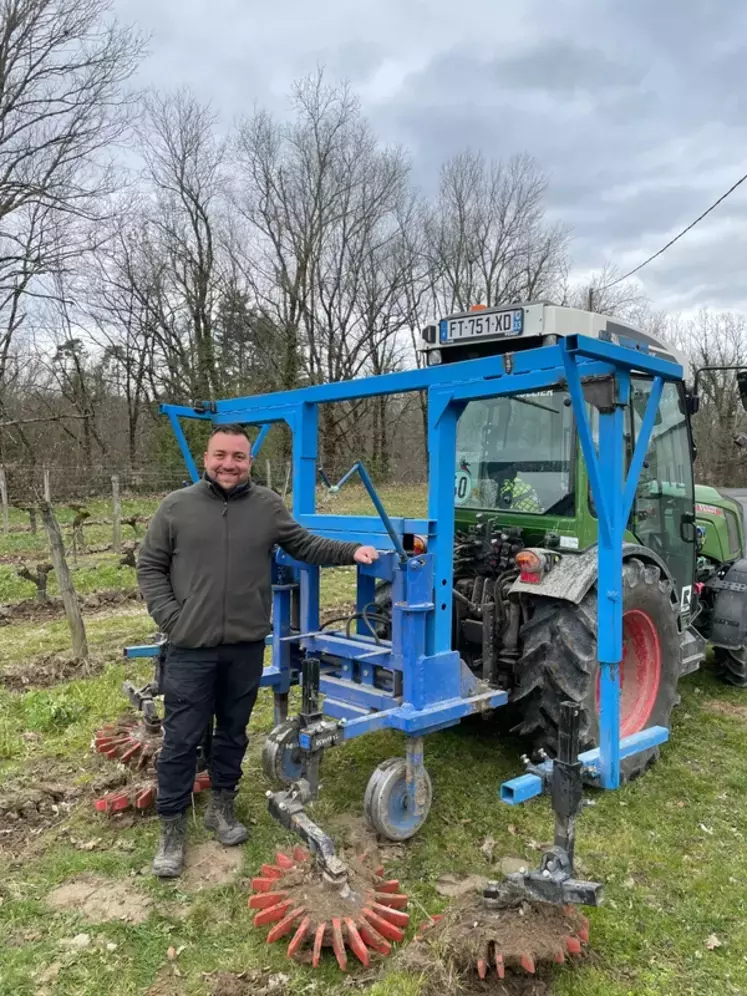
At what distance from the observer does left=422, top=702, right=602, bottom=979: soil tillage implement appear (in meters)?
2.45

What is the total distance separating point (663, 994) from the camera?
8.05 ft

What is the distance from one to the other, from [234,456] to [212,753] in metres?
1.34

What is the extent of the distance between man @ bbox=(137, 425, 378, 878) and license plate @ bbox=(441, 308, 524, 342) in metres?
1.55

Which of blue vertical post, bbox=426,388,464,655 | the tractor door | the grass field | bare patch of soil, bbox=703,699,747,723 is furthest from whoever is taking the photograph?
bare patch of soil, bbox=703,699,747,723

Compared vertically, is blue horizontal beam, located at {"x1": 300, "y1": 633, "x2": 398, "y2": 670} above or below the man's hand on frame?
below

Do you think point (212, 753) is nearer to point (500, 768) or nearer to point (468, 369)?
point (500, 768)

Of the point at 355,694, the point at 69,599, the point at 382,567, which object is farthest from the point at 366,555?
the point at 69,599

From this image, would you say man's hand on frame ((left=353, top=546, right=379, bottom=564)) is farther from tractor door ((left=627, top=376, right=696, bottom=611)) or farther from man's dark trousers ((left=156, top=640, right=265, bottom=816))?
tractor door ((left=627, top=376, right=696, bottom=611))

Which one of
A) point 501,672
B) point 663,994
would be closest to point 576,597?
point 501,672

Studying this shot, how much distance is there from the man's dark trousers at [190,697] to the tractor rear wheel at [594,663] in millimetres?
1384

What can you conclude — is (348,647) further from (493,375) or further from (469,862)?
(493,375)

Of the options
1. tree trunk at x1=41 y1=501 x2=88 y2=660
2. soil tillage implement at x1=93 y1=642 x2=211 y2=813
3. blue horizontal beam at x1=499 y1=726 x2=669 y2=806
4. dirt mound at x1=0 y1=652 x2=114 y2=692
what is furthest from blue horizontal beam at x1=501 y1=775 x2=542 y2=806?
tree trunk at x1=41 y1=501 x2=88 y2=660

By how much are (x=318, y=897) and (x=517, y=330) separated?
2.84 metres

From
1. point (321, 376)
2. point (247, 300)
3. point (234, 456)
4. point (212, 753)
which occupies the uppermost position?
point (247, 300)
